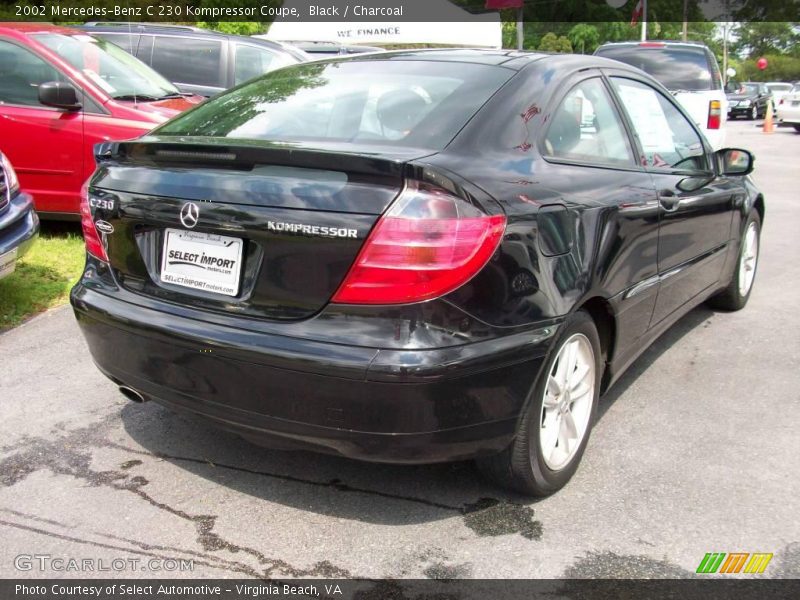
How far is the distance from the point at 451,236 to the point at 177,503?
1418 millimetres

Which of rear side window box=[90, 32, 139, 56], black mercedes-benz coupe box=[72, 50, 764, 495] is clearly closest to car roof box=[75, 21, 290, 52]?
rear side window box=[90, 32, 139, 56]

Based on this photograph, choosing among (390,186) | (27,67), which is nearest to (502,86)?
(390,186)

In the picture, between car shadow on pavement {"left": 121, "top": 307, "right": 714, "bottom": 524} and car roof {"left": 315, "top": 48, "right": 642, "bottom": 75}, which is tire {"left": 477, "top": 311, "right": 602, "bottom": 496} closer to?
car shadow on pavement {"left": 121, "top": 307, "right": 714, "bottom": 524}

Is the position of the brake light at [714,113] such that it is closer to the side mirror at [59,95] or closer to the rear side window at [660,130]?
the rear side window at [660,130]

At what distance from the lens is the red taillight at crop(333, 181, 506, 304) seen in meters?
2.38

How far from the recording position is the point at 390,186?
243cm

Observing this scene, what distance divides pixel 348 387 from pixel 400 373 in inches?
6.7

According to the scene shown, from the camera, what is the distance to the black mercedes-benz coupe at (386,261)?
242cm

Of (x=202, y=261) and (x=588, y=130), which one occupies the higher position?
(x=588, y=130)

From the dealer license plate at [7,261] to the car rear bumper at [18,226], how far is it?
0.06 ft

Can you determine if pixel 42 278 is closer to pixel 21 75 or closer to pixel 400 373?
pixel 21 75

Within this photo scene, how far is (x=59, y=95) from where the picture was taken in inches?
247

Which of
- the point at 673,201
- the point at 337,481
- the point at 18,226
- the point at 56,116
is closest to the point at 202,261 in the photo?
the point at 337,481

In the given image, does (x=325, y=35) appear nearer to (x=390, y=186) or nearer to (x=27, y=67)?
(x=27, y=67)
